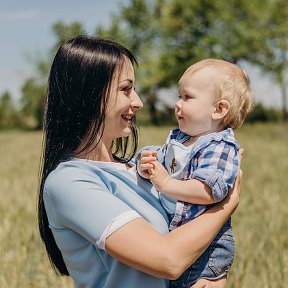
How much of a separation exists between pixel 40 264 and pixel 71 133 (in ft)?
8.08

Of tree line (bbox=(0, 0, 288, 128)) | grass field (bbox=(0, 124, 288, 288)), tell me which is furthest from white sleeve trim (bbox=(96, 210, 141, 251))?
tree line (bbox=(0, 0, 288, 128))

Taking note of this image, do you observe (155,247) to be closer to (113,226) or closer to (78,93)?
(113,226)

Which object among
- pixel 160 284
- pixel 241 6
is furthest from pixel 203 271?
pixel 241 6

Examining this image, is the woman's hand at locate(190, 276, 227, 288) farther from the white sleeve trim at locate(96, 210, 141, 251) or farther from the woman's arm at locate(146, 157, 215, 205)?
the white sleeve trim at locate(96, 210, 141, 251)

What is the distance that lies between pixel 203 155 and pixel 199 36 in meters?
46.9

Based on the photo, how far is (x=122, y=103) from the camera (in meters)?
2.26

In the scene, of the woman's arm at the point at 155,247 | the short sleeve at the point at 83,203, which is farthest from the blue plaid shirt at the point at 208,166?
the short sleeve at the point at 83,203

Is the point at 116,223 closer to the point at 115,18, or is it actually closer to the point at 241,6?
the point at 241,6

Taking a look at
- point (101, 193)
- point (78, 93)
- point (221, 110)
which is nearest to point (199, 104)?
point (221, 110)

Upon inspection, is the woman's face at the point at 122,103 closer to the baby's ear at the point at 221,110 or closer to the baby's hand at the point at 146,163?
the baby's hand at the point at 146,163

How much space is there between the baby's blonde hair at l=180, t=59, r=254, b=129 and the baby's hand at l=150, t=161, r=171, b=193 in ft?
0.99

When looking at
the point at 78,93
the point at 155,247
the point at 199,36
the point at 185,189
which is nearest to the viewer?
the point at 155,247

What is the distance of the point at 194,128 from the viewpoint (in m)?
2.37

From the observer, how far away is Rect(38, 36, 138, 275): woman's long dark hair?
225 cm
